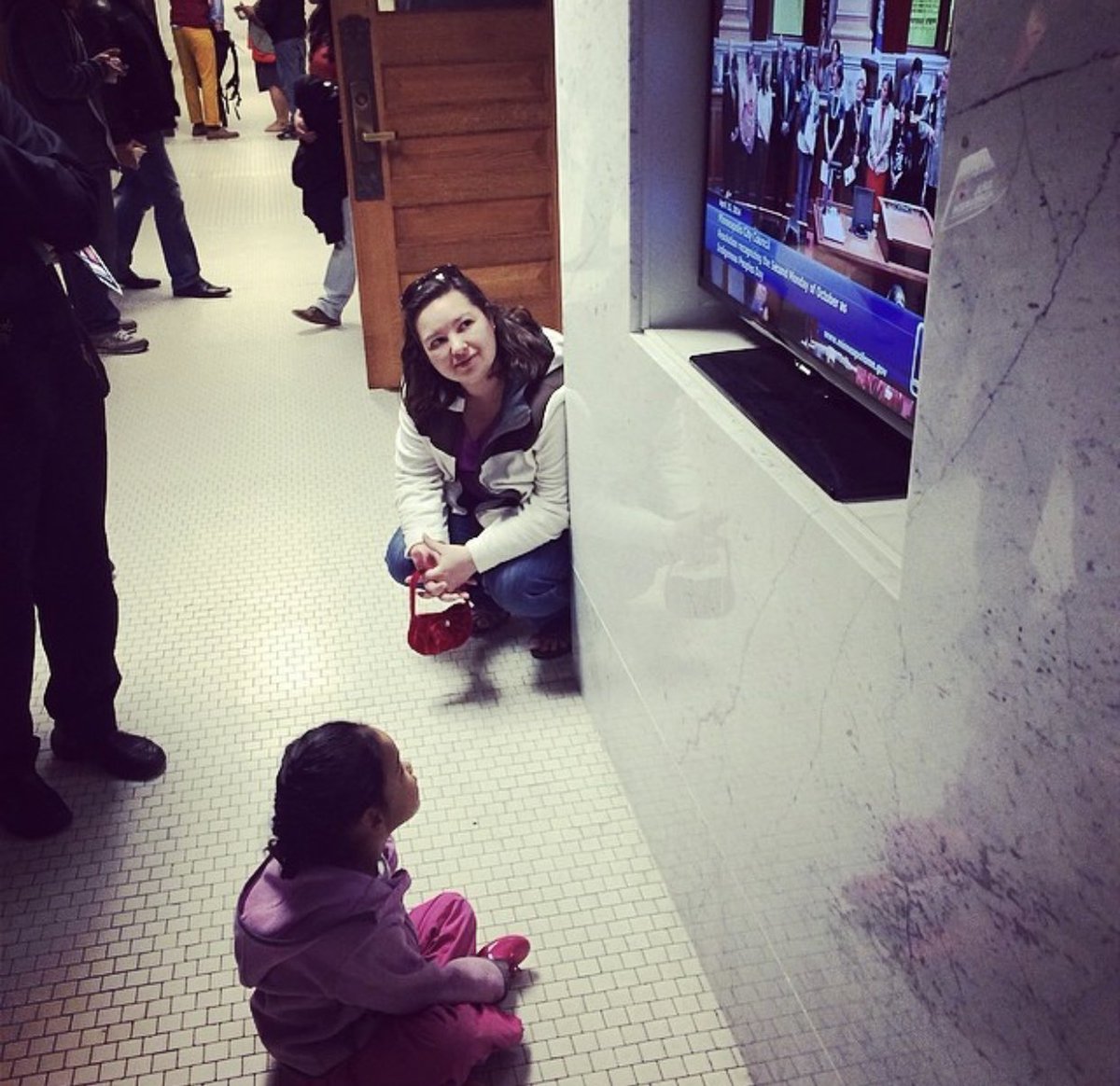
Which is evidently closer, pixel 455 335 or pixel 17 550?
pixel 17 550

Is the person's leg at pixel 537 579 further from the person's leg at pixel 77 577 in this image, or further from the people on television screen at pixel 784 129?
the people on television screen at pixel 784 129

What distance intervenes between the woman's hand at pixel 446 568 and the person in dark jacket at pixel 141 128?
2.86 metres

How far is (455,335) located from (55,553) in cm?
78

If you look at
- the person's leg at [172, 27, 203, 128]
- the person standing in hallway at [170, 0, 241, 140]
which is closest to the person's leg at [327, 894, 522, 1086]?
the person standing in hallway at [170, 0, 241, 140]

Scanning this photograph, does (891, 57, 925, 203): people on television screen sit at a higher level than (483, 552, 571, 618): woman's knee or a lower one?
higher

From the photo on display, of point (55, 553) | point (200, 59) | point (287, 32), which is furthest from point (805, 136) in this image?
point (200, 59)

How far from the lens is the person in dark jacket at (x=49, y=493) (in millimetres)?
1690

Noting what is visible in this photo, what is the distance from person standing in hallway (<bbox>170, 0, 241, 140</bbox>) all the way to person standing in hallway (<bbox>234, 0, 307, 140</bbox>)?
0.91m

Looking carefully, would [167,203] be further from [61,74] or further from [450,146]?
[450,146]

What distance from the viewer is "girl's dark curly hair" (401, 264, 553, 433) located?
84.5 inches

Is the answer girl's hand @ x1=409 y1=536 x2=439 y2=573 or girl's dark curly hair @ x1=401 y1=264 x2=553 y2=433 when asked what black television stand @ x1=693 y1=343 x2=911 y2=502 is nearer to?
girl's dark curly hair @ x1=401 y1=264 x2=553 y2=433

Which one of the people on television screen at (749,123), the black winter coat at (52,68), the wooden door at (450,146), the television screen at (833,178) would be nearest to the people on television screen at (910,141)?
the television screen at (833,178)

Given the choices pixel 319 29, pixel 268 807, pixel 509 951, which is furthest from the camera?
pixel 319 29

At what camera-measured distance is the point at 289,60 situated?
8.14 meters
